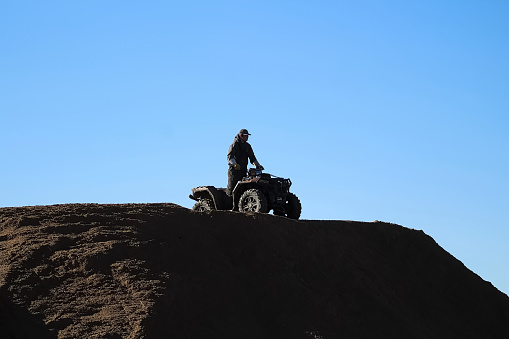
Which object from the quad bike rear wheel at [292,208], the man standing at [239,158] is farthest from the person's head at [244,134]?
the quad bike rear wheel at [292,208]

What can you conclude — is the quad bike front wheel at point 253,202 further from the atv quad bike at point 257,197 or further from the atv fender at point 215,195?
the atv fender at point 215,195

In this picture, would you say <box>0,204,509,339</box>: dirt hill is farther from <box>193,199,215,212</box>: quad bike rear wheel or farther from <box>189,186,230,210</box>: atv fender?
<box>193,199,215,212</box>: quad bike rear wheel

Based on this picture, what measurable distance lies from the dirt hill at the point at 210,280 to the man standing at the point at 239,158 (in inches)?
101

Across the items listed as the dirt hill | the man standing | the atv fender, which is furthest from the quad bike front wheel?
the dirt hill

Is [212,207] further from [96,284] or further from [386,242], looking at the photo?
[96,284]

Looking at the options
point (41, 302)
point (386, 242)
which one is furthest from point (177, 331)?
point (386, 242)

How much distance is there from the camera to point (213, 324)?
16.0 meters

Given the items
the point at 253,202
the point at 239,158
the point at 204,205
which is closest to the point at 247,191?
the point at 253,202

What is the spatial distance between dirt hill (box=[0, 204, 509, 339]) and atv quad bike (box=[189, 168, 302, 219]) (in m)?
1.32

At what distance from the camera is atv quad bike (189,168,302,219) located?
2144 cm

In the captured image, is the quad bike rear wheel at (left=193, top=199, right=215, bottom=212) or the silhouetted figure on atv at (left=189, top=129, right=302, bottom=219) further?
the quad bike rear wheel at (left=193, top=199, right=215, bottom=212)

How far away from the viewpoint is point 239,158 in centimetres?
2248

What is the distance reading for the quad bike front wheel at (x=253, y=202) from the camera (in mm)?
21188

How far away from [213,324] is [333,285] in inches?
166
